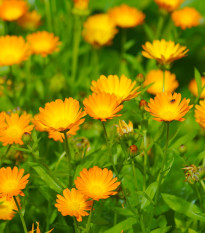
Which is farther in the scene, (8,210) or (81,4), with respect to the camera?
(81,4)

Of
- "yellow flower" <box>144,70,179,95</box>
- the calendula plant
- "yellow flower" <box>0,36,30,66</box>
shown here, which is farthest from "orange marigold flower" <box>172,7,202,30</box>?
"yellow flower" <box>0,36,30,66</box>

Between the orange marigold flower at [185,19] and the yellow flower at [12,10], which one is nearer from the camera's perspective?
the orange marigold flower at [185,19]

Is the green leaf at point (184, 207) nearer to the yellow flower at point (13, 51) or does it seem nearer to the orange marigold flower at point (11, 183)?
the orange marigold flower at point (11, 183)

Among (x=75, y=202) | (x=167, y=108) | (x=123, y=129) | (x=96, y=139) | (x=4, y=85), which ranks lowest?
(x=96, y=139)

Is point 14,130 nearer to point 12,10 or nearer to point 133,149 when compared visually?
point 133,149

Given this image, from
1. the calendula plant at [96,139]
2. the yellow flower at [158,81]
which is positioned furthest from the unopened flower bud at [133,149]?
the yellow flower at [158,81]

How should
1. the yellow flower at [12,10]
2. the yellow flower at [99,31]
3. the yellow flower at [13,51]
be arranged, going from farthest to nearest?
the yellow flower at [99,31] → the yellow flower at [12,10] → the yellow flower at [13,51]

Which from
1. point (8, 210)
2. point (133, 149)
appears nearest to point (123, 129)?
point (133, 149)
